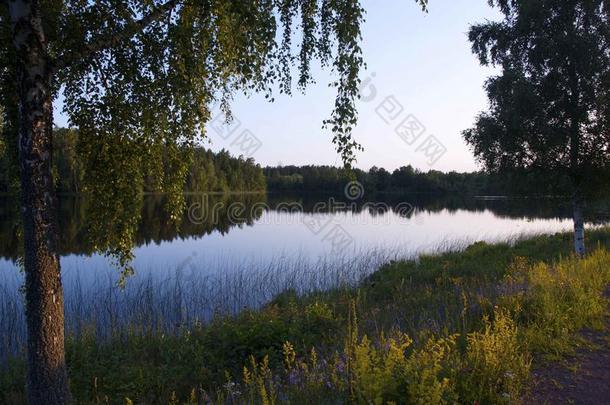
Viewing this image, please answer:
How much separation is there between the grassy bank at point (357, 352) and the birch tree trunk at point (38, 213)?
1.39m

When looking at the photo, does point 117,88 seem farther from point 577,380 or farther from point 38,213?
point 577,380

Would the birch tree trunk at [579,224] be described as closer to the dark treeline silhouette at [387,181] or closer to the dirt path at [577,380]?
the dirt path at [577,380]

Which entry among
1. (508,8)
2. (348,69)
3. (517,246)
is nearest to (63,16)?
(348,69)

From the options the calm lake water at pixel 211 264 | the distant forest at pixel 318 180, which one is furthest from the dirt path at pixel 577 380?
the distant forest at pixel 318 180

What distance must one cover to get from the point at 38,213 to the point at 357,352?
3.09 meters

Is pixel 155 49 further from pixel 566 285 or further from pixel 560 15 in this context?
pixel 560 15

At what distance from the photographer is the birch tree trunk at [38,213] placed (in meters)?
3.84

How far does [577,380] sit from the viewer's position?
4.54 m

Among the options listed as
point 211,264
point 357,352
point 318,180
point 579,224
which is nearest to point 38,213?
point 357,352

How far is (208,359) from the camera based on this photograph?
6816mm

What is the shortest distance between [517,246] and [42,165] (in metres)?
17.6

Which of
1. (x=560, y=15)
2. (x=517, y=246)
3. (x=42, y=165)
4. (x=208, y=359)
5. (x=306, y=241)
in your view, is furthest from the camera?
(x=306, y=241)

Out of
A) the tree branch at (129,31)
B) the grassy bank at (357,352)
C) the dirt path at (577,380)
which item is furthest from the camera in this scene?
the tree branch at (129,31)

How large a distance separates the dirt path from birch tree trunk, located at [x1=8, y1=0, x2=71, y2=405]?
4442 millimetres
